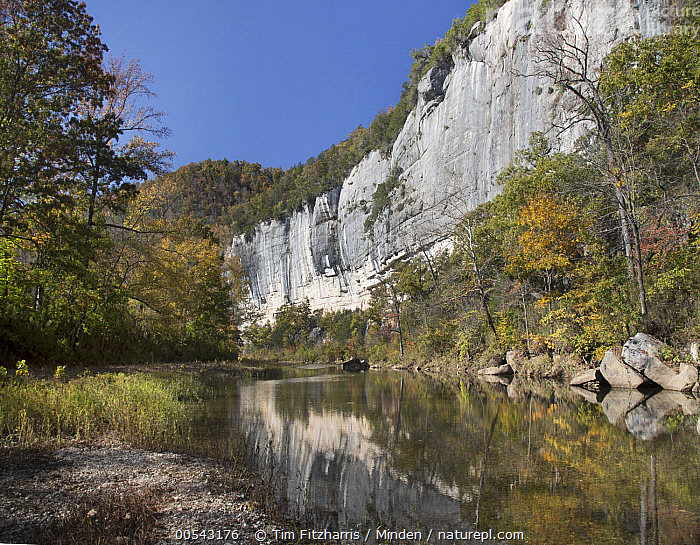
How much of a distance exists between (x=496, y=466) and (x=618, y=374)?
950cm

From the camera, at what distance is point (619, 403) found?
420 inches

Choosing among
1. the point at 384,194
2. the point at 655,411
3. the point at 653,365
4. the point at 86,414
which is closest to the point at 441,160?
the point at 384,194

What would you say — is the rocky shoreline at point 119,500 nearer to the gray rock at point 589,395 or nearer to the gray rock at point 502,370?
the gray rock at point 589,395

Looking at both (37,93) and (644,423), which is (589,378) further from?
(37,93)

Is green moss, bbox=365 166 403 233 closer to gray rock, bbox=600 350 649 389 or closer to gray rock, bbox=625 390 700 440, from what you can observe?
gray rock, bbox=600 350 649 389

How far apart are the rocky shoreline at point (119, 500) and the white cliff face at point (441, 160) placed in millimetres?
19671

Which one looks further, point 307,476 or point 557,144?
point 557,144

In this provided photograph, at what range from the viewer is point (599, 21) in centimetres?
2795

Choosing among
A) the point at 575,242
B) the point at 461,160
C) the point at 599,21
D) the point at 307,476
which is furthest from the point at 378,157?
the point at 307,476

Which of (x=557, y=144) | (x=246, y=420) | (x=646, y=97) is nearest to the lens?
(x=246, y=420)

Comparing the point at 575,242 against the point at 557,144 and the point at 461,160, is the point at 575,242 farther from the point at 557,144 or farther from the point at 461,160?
the point at 461,160

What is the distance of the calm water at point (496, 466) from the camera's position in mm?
4234

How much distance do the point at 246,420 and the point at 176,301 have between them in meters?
14.4

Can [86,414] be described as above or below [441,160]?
below
